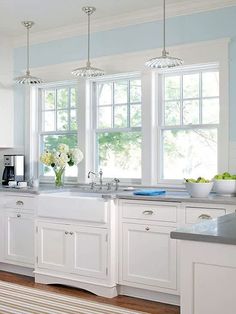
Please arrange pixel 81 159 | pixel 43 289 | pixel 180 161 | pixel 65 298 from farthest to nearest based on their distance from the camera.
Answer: pixel 81 159 < pixel 180 161 < pixel 43 289 < pixel 65 298

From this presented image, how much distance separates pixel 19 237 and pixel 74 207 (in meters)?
0.94

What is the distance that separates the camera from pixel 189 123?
15.4 ft

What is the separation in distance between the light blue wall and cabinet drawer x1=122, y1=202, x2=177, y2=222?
3.10 feet

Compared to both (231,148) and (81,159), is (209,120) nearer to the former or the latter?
(231,148)

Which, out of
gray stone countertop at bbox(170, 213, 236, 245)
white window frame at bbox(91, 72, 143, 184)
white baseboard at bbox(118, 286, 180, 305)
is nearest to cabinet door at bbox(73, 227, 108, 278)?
white baseboard at bbox(118, 286, 180, 305)

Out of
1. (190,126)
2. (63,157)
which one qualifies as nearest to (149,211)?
(190,126)

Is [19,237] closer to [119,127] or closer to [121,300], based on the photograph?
[121,300]

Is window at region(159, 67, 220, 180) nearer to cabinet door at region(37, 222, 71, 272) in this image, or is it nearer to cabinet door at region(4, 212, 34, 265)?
cabinet door at region(37, 222, 71, 272)

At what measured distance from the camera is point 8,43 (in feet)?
19.2

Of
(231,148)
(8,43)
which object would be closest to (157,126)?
(231,148)

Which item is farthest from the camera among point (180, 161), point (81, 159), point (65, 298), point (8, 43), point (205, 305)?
point (8, 43)

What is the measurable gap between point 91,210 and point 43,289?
928 mm

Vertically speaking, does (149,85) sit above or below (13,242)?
above

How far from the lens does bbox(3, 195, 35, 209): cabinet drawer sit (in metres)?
4.80
